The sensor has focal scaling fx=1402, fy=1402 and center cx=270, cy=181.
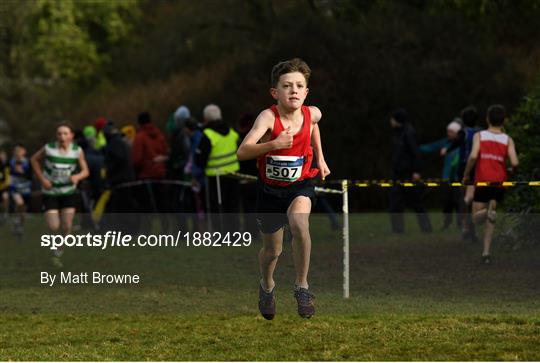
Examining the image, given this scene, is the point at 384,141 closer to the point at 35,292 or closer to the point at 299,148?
the point at 35,292

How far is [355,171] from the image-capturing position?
29328mm

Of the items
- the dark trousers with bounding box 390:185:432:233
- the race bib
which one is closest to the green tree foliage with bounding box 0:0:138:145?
the dark trousers with bounding box 390:185:432:233

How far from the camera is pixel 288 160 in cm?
980

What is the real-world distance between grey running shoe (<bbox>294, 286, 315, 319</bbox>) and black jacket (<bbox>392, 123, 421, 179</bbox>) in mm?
10785

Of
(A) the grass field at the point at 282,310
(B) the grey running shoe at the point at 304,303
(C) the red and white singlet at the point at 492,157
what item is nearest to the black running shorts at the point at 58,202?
(A) the grass field at the point at 282,310

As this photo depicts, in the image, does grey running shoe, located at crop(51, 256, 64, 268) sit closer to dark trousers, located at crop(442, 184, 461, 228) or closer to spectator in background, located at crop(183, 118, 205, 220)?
spectator in background, located at crop(183, 118, 205, 220)

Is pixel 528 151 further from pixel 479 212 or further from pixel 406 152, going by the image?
pixel 406 152

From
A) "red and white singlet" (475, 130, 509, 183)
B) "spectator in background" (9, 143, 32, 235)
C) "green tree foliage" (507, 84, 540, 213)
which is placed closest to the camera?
"red and white singlet" (475, 130, 509, 183)

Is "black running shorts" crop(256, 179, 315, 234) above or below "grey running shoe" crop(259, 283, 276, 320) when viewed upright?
above

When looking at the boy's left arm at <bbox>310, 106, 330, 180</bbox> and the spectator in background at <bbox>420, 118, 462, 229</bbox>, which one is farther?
the spectator in background at <bbox>420, 118, 462, 229</bbox>

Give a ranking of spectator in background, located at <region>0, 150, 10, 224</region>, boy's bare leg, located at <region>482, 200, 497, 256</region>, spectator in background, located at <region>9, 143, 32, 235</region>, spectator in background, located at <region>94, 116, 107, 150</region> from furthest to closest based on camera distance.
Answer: spectator in background, located at <region>0, 150, 10, 224</region>
spectator in background, located at <region>9, 143, 32, 235</region>
spectator in background, located at <region>94, 116, 107, 150</region>
boy's bare leg, located at <region>482, 200, 497, 256</region>

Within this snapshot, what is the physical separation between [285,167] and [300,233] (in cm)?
51

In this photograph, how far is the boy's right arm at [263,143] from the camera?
371 inches

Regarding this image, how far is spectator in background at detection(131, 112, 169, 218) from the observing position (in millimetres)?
21891
